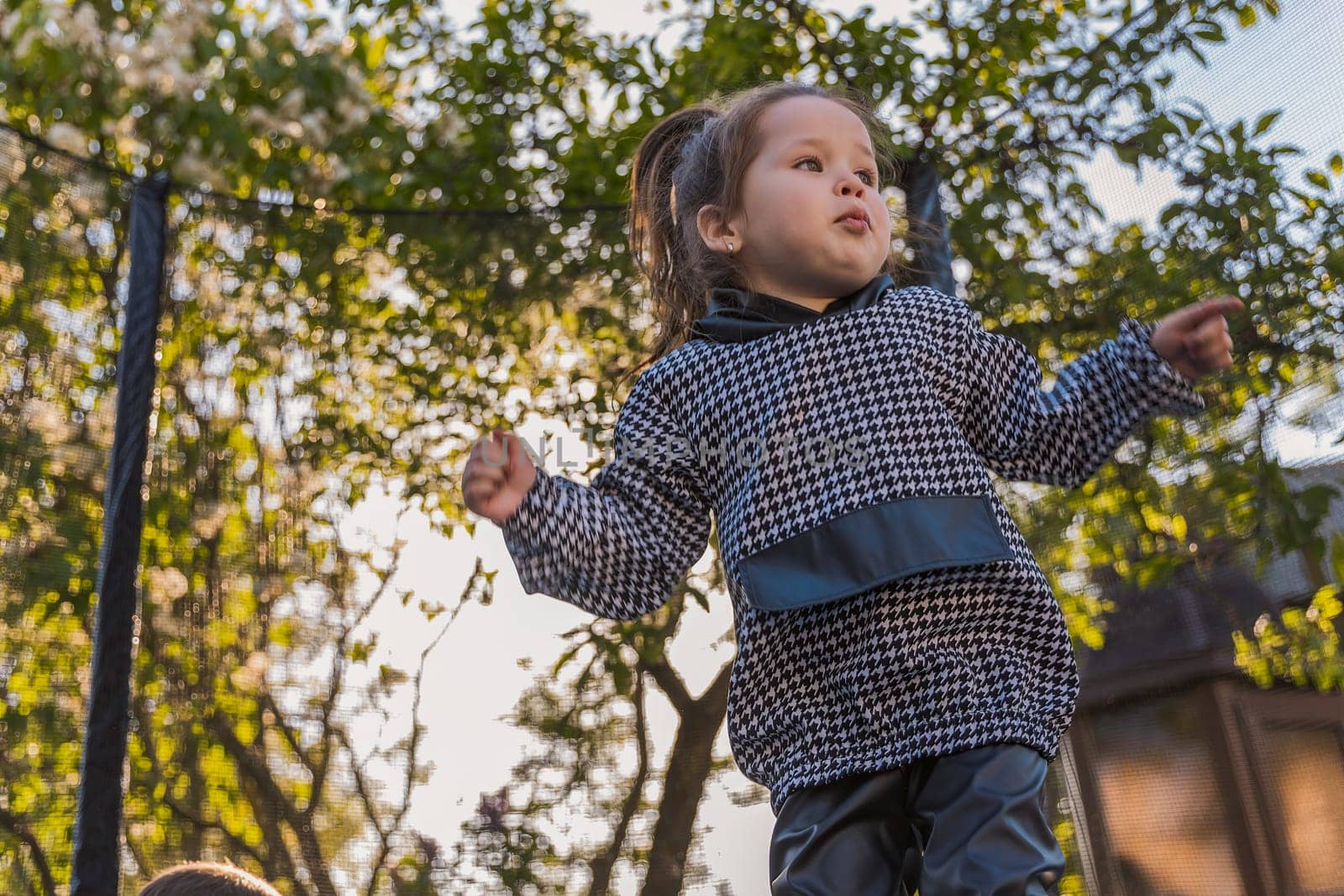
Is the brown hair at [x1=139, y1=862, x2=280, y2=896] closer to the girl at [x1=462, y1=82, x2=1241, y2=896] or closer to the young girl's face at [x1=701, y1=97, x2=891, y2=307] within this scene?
the girl at [x1=462, y1=82, x2=1241, y2=896]

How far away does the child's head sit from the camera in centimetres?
111

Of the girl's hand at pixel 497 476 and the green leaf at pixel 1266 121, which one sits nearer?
the girl's hand at pixel 497 476

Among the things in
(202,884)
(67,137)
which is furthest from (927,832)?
(67,137)

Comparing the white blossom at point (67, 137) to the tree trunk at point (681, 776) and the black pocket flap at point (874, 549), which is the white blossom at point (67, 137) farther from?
the black pocket flap at point (874, 549)

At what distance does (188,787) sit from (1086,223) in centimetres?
150

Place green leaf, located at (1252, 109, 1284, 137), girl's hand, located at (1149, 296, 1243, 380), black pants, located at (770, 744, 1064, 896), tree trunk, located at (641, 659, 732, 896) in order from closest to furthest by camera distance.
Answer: black pants, located at (770, 744, 1064, 896) → girl's hand, located at (1149, 296, 1243, 380) → green leaf, located at (1252, 109, 1284, 137) → tree trunk, located at (641, 659, 732, 896)

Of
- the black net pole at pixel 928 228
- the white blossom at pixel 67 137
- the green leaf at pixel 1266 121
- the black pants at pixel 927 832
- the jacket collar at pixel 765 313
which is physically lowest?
the black pants at pixel 927 832

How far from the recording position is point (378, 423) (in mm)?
1973

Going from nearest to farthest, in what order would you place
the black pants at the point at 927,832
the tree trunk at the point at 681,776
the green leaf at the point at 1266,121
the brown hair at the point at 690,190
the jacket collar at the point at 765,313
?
the black pants at the point at 927,832
the jacket collar at the point at 765,313
the brown hair at the point at 690,190
the green leaf at the point at 1266,121
the tree trunk at the point at 681,776

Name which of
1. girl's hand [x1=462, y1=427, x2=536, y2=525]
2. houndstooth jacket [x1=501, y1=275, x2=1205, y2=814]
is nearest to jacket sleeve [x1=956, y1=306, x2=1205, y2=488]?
houndstooth jacket [x1=501, y1=275, x2=1205, y2=814]

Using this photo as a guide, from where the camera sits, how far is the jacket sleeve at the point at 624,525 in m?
0.97

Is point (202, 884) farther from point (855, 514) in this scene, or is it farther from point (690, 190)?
point (690, 190)

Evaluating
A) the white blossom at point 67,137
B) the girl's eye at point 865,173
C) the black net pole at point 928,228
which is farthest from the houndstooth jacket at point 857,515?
the white blossom at point 67,137

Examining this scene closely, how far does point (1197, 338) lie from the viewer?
3.18ft
